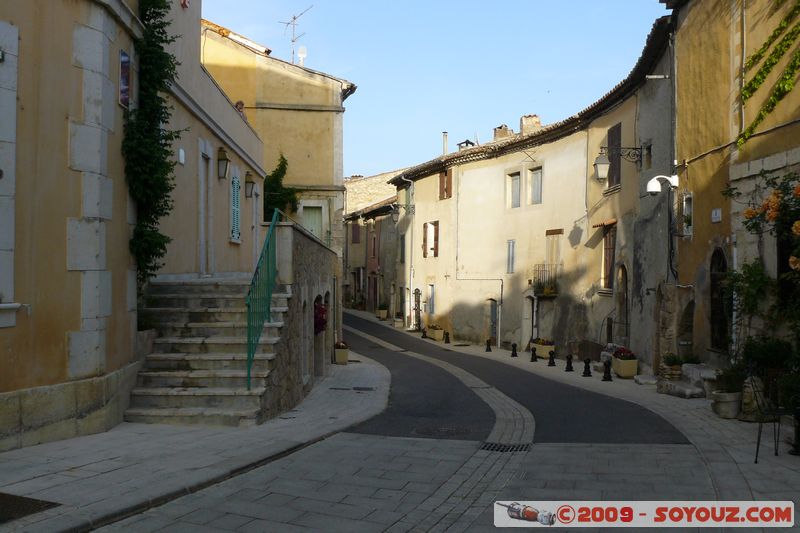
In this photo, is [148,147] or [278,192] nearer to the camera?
[148,147]

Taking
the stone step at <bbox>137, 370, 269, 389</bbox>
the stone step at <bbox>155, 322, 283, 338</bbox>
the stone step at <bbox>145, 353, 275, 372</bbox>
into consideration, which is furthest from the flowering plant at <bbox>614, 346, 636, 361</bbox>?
the stone step at <bbox>137, 370, 269, 389</bbox>

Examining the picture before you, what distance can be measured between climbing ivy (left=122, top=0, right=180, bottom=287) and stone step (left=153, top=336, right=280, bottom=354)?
2.89 feet

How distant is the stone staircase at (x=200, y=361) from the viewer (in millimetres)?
8773

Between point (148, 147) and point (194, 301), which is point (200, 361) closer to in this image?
point (194, 301)

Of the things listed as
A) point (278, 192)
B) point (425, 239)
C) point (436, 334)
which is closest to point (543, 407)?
point (278, 192)

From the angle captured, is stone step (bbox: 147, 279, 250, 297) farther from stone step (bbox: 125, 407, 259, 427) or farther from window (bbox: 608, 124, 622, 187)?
window (bbox: 608, 124, 622, 187)

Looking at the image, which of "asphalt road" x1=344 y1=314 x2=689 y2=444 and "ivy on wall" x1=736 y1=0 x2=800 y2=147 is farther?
"ivy on wall" x1=736 y1=0 x2=800 y2=147

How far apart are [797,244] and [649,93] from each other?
9315 millimetres

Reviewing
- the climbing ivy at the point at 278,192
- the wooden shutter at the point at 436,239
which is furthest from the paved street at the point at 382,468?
the wooden shutter at the point at 436,239

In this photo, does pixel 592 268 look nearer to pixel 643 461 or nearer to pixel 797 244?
pixel 797 244

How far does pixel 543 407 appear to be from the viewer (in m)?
12.3

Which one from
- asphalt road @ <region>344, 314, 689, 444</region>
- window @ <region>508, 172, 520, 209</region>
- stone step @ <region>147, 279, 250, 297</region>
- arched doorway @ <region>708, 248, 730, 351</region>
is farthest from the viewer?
window @ <region>508, 172, 520, 209</region>

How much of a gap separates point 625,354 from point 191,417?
11753 millimetres

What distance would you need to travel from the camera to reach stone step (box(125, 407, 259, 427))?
8.60m
